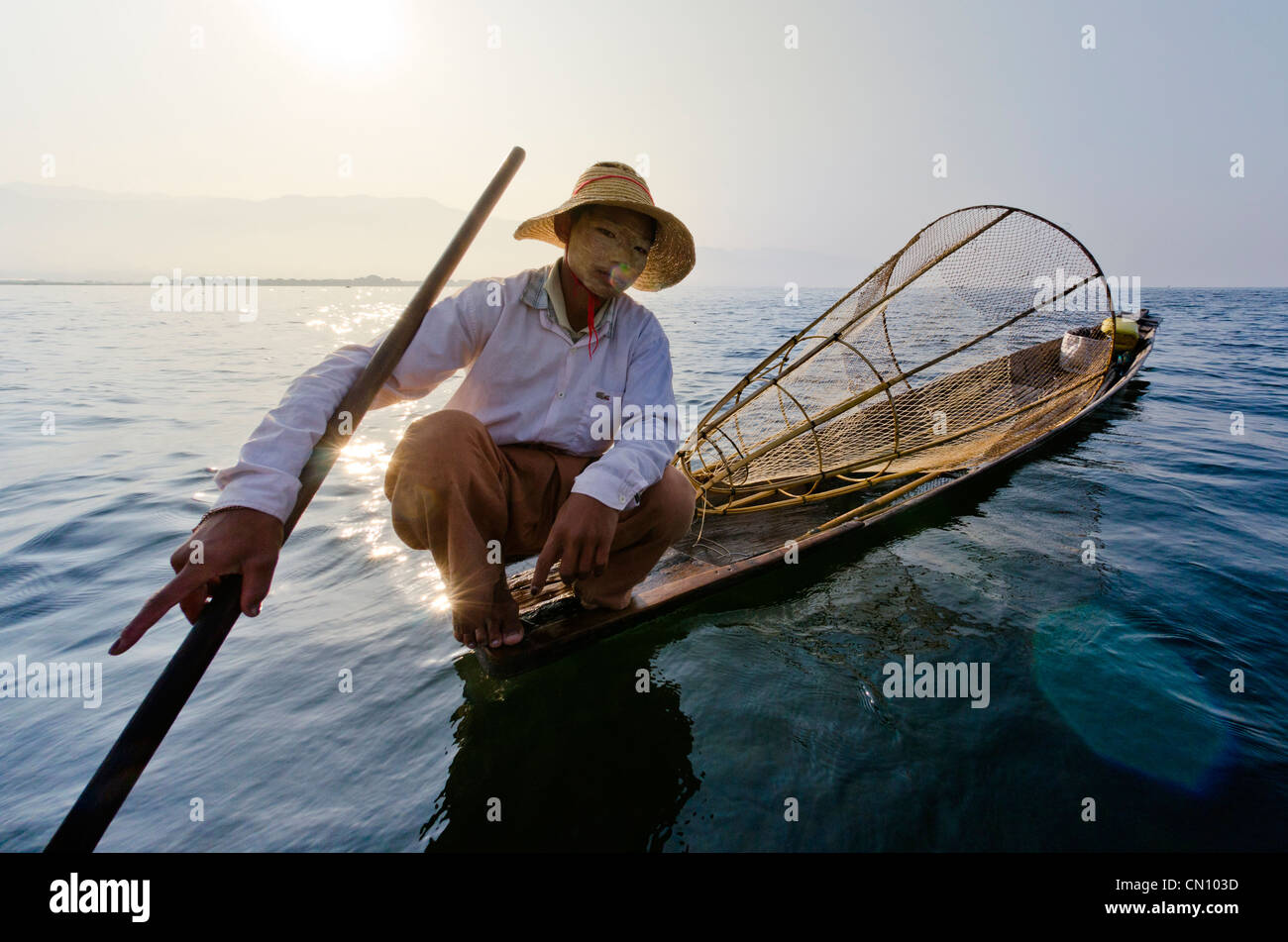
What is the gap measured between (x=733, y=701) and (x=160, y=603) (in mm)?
1890

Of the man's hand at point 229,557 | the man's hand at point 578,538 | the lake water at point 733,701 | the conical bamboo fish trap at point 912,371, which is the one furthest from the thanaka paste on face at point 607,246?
the conical bamboo fish trap at point 912,371

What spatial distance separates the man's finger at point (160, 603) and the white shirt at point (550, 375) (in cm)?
67

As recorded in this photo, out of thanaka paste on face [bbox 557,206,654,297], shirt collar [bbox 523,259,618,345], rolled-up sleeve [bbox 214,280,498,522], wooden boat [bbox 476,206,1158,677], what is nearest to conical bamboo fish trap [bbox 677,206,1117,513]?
wooden boat [bbox 476,206,1158,677]

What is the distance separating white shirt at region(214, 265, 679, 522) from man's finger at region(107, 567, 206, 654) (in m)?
0.67

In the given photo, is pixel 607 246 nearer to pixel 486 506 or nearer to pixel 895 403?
pixel 486 506

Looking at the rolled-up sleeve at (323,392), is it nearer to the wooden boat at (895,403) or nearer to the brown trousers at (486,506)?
the brown trousers at (486,506)

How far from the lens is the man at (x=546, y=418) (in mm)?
1765

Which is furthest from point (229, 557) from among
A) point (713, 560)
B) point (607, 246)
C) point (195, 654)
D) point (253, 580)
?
point (713, 560)

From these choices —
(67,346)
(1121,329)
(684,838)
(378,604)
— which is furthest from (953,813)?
(67,346)

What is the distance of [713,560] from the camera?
322 cm

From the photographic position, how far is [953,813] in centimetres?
196

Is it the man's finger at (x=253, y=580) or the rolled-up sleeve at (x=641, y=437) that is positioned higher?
the rolled-up sleeve at (x=641, y=437)
